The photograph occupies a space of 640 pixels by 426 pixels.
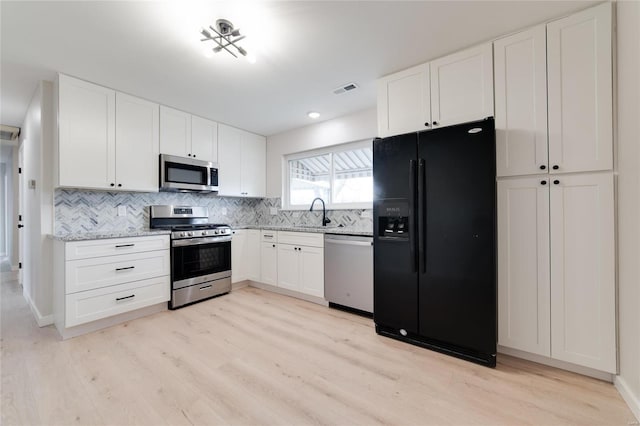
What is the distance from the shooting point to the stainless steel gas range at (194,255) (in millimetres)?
3100

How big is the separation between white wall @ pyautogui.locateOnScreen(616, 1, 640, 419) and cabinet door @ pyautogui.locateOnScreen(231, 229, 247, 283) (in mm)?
3762

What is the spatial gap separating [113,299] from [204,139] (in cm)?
224

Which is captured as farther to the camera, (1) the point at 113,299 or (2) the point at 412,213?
(1) the point at 113,299

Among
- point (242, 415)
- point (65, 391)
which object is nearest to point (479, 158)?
point (242, 415)

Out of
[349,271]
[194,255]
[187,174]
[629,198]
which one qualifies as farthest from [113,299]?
[629,198]

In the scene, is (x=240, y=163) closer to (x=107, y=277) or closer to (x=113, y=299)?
(x=107, y=277)

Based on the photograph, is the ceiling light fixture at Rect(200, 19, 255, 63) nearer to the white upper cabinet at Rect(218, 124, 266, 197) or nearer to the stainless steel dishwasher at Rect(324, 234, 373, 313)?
the stainless steel dishwasher at Rect(324, 234, 373, 313)

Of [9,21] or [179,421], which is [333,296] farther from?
[9,21]

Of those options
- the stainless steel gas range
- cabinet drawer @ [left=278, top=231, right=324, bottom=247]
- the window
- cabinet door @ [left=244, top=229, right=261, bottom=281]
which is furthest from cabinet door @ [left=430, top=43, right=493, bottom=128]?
the stainless steel gas range

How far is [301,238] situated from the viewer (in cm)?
339

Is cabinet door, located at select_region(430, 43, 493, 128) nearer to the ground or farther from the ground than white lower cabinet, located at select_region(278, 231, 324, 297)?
farther from the ground

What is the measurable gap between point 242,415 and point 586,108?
2.87m

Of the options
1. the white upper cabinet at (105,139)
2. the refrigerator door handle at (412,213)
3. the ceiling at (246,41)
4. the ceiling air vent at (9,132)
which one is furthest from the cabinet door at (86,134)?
the refrigerator door handle at (412,213)

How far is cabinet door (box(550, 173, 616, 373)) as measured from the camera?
168 centimetres
